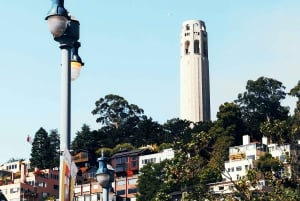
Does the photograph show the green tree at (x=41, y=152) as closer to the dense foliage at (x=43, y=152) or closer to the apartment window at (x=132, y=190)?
the dense foliage at (x=43, y=152)

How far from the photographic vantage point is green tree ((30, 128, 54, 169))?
147 m

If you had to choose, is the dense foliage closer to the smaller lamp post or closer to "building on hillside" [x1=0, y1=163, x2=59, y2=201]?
"building on hillside" [x1=0, y1=163, x2=59, y2=201]

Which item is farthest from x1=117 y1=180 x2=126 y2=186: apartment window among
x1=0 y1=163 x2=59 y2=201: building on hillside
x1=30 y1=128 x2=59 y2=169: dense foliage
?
x1=30 y1=128 x2=59 y2=169: dense foliage

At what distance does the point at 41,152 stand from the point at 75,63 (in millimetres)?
131567

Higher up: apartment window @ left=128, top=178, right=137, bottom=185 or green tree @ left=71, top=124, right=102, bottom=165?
green tree @ left=71, top=124, right=102, bottom=165

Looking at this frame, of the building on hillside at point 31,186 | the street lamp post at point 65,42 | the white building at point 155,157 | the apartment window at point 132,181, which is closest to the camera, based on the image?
the street lamp post at point 65,42

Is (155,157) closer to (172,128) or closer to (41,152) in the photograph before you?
(172,128)

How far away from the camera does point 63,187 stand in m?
15.9

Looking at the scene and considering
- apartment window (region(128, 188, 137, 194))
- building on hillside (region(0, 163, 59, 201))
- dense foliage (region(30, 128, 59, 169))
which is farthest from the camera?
dense foliage (region(30, 128, 59, 169))

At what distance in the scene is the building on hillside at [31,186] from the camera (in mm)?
129625

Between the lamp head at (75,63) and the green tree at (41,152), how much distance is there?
423 ft

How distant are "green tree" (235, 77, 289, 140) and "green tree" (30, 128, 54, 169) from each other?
3608cm

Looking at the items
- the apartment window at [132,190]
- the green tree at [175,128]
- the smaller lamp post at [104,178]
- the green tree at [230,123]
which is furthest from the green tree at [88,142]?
the smaller lamp post at [104,178]

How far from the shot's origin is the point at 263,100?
147125mm
